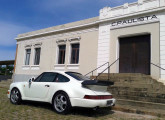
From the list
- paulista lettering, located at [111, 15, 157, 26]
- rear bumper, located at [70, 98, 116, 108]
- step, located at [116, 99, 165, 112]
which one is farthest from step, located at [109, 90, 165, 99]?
paulista lettering, located at [111, 15, 157, 26]

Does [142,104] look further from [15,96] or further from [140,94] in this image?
[15,96]

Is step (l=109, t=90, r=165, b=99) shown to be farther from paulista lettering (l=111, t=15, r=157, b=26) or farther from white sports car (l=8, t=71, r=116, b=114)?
paulista lettering (l=111, t=15, r=157, b=26)

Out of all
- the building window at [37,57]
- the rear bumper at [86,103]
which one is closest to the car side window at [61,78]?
the rear bumper at [86,103]

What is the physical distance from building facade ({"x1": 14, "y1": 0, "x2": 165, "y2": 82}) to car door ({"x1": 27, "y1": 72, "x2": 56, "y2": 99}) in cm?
685

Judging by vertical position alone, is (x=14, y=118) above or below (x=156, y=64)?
below

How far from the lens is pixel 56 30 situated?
17.2 metres

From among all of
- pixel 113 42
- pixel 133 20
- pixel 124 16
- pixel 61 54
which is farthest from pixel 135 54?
pixel 61 54

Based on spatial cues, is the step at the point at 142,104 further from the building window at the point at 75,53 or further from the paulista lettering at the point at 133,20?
the building window at the point at 75,53

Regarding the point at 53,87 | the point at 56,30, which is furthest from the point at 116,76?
the point at 56,30

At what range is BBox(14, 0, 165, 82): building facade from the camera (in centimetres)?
1131

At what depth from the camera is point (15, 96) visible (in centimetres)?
754

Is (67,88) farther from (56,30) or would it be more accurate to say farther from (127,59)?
(56,30)

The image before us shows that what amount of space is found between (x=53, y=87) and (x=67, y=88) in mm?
675

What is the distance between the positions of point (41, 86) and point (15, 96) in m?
1.63
